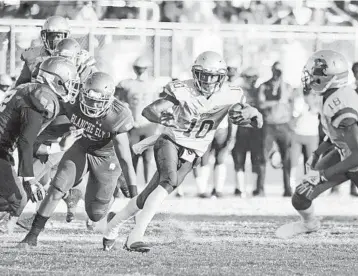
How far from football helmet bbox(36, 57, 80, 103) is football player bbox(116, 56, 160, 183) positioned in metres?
5.02

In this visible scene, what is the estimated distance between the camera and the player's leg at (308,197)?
6.70m

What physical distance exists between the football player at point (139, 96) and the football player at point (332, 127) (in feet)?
18.7

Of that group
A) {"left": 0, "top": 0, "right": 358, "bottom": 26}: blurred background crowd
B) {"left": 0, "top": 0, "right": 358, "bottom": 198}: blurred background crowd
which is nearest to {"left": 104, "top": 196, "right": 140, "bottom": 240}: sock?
{"left": 0, "top": 0, "right": 358, "bottom": 198}: blurred background crowd

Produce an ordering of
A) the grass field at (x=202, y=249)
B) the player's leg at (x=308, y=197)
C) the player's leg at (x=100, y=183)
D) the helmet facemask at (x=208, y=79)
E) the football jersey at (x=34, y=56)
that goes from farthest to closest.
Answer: the football jersey at (x=34, y=56)
the player's leg at (x=100, y=183)
the helmet facemask at (x=208, y=79)
the player's leg at (x=308, y=197)
the grass field at (x=202, y=249)

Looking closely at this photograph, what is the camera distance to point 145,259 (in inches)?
256

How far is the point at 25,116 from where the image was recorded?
6992mm

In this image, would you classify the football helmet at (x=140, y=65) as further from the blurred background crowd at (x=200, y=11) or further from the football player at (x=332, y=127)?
the football player at (x=332, y=127)

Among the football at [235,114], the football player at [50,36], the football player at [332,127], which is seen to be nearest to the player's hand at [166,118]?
the football at [235,114]

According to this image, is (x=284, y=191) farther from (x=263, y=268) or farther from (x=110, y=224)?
(x=263, y=268)

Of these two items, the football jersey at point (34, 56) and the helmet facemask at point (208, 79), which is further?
the football jersey at point (34, 56)

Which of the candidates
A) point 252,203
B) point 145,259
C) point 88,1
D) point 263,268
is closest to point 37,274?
point 145,259

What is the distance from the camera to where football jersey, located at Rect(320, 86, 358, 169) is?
6461 mm

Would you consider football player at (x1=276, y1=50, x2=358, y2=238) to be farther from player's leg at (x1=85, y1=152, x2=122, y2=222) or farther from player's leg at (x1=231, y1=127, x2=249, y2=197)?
player's leg at (x1=231, y1=127, x2=249, y2=197)

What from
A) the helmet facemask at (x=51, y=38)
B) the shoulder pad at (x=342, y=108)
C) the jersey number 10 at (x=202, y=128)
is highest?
the shoulder pad at (x=342, y=108)
